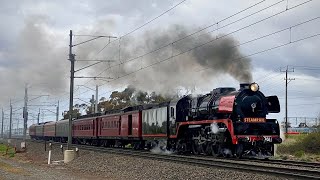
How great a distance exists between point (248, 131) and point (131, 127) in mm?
13808

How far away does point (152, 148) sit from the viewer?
94.8 feet

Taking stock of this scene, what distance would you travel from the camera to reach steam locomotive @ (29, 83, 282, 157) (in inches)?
768

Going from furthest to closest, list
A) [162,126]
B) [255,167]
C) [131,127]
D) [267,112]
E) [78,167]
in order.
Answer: [131,127] < [162,126] < [78,167] < [267,112] < [255,167]

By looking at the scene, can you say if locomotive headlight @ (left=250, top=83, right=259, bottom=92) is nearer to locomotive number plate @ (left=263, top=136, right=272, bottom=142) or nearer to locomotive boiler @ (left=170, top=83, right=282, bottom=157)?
locomotive boiler @ (left=170, top=83, right=282, bottom=157)

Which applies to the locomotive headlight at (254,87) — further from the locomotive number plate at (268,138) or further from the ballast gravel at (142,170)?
the ballast gravel at (142,170)

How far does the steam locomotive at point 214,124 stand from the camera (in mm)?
19516

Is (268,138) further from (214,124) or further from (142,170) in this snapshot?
(142,170)

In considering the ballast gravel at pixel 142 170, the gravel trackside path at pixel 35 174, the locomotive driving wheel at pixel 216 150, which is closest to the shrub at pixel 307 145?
the locomotive driving wheel at pixel 216 150

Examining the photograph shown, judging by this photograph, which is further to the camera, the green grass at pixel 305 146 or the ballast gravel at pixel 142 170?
the green grass at pixel 305 146

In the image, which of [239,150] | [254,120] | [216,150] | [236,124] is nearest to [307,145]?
[216,150]

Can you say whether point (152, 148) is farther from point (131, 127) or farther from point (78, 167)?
point (78, 167)

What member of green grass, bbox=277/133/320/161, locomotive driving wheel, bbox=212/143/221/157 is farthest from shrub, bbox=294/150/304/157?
locomotive driving wheel, bbox=212/143/221/157

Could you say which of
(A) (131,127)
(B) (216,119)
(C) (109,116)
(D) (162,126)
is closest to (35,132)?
(C) (109,116)

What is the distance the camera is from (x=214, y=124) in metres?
20.2
